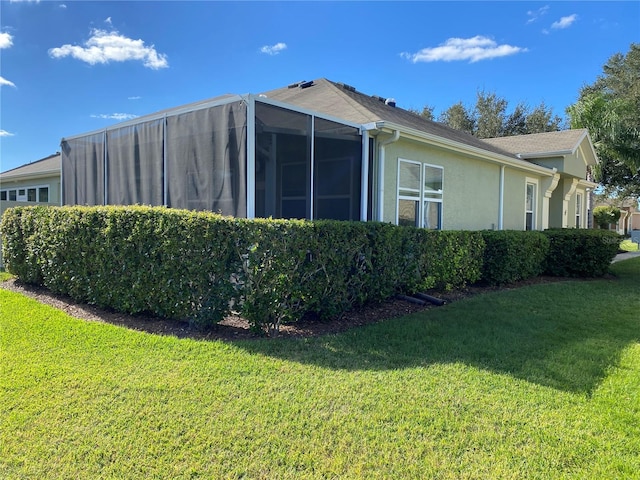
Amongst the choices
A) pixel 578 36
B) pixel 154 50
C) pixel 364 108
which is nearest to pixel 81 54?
pixel 154 50

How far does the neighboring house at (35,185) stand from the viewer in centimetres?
1551

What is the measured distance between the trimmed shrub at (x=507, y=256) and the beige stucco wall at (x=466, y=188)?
136cm

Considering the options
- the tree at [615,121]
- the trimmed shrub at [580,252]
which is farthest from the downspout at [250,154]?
the tree at [615,121]

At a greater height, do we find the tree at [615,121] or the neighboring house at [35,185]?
the tree at [615,121]

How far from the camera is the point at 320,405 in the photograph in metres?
3.40

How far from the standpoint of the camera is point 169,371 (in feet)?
13.1

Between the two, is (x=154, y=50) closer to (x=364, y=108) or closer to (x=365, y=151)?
(x=364, y=108)

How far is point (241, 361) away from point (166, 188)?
4.15m

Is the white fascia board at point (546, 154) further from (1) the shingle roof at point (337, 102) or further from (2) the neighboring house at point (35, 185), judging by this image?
(2) the neighboring house at point (35, 185)

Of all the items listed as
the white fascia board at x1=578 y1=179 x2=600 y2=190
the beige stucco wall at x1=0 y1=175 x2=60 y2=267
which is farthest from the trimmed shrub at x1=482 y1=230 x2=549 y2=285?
the beige stucco wall at x1=0 y1=175 x2=60 y2=267

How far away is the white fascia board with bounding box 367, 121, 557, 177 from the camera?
7.93m

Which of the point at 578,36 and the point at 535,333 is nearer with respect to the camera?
the point at 535,333

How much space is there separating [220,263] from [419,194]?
19.5ft

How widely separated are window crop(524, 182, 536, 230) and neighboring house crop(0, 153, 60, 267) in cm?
1679
